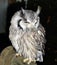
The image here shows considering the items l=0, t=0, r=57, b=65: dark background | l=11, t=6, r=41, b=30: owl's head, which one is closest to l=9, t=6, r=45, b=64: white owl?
l=11, t=6, r=41, b=30: owl's head

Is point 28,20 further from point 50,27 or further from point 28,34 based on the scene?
point 50,27

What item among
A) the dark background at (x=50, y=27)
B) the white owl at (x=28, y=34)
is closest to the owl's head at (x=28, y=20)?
the white owl at (x=28, y=34)

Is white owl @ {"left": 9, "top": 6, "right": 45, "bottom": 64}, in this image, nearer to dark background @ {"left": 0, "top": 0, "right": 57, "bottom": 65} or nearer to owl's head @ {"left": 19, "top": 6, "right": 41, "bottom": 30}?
owl's head @ {"left": 19, "top": 6, "right": 41, "bottom": 30}

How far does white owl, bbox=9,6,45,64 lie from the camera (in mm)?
967

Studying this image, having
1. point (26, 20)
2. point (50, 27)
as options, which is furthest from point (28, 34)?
point (50, 27)

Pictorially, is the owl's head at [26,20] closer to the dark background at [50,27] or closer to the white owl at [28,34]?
the white owl at [28,34]

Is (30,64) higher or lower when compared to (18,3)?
lower

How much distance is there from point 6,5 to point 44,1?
23.2 inches

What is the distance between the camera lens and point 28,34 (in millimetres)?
995

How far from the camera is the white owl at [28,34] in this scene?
97 centimetres

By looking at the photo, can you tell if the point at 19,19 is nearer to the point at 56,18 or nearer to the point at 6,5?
the point at 56,18

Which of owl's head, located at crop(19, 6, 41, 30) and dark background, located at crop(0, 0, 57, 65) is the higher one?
owl's head, located at crop(19, 6, 41, 30)

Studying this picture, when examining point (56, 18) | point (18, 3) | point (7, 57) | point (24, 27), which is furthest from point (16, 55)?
point (18, 3)

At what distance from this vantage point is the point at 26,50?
3.39ft
